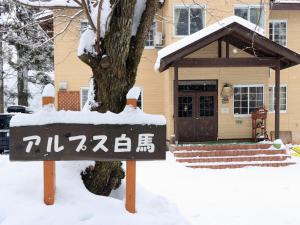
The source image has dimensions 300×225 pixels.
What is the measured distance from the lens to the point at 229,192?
28.2 feet

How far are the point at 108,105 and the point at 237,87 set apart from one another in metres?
12.1

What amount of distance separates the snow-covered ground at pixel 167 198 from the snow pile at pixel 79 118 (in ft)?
2.73

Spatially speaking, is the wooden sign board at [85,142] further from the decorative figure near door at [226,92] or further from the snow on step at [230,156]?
the decorative figure near door at [226,92]

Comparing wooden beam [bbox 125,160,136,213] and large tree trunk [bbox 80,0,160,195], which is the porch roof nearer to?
large tree trunk [bbox 80,0,160,195]

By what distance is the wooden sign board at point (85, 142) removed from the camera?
3.74 metres

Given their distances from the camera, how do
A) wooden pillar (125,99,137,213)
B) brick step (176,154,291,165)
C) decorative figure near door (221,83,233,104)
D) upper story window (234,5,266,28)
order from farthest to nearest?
upper story window (234,5,266,28) → decorative figure near door (221,83,233,104) → brick step (176,154,291,165) → wooden pillar (125,99,137,213)

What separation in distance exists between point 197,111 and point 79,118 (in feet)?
39.4

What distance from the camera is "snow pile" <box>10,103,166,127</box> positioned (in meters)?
3.77

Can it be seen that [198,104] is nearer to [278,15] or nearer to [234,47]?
[234,47]

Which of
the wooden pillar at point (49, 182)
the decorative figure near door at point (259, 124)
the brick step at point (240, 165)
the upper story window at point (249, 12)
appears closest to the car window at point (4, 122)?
the brick step at point (240, 165)

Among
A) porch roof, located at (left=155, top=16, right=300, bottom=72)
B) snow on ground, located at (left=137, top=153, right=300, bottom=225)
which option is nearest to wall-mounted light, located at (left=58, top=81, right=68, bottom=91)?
porch roof, located at (left=155, top=16, right=300, bottom=72)

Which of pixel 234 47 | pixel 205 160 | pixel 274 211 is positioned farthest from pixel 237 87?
pixel 274 211

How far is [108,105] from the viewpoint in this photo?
14.3 ft

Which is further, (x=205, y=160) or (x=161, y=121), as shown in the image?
(x=205, y=160)
